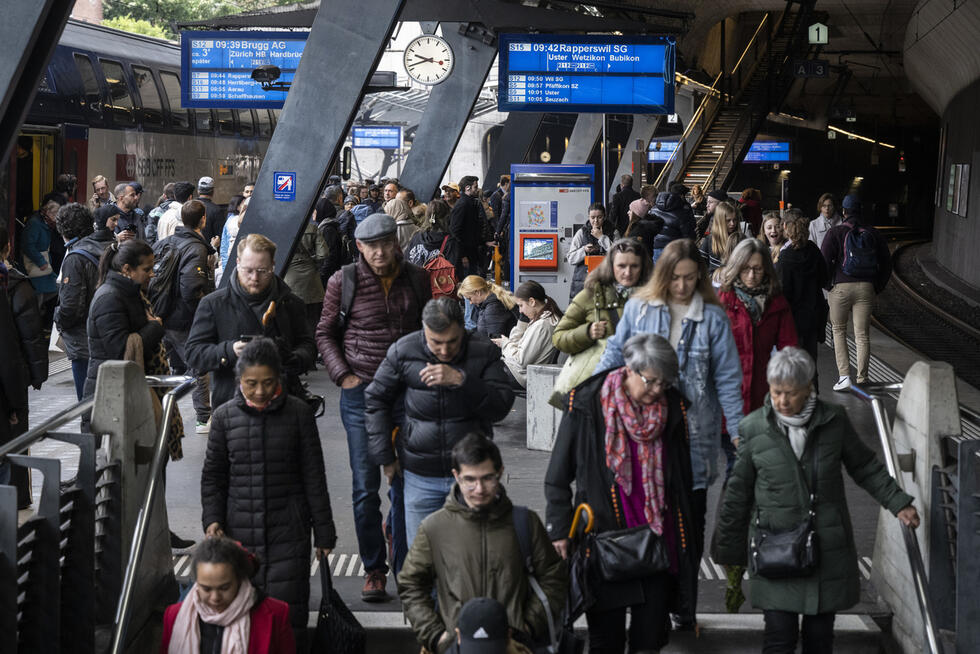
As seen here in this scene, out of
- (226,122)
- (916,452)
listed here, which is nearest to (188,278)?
(916,452)

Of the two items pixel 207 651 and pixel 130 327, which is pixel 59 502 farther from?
pixel 130 327

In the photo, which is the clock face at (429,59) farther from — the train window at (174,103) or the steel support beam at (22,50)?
the steel support beam at (22,50)

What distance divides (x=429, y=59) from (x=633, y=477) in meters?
13.5

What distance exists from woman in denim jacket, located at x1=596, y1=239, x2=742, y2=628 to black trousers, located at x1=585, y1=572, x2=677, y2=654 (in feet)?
2.71

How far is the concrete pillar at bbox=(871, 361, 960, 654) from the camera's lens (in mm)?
6211

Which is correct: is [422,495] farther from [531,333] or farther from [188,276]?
[188,276]

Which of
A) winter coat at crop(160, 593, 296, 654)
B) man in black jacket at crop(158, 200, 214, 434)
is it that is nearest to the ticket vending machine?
man in black jacket at crop(158, 200, 214, 434)

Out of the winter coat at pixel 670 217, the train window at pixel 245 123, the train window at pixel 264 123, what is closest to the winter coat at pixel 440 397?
the winter coat at pixel 670 217

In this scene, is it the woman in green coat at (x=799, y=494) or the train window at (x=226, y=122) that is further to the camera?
the train window at (x=226, y=122)

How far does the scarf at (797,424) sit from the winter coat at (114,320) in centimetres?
417

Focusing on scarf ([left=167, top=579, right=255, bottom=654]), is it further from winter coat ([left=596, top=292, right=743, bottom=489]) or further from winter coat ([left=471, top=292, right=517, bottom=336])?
winter coat ([left=471, top=292, right=517, bottom=336])

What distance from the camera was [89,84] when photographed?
21.2m

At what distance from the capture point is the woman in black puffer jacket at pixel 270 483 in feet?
18.6

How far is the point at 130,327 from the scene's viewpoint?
7824mm
